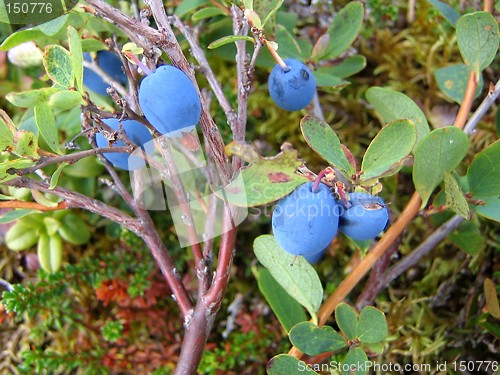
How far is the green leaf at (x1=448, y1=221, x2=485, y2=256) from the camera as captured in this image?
4.07 ft

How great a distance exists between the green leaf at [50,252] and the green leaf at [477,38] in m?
1.15

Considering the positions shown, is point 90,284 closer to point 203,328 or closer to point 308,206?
point 203,328

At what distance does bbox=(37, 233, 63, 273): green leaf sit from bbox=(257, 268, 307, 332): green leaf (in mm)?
649

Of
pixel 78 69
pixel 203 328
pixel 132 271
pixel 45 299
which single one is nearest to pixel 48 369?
pixel 45 299

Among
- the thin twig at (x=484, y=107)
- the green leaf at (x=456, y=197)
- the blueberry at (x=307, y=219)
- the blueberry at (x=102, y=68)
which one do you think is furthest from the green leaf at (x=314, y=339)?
the blueberry at (x=102, y=68)

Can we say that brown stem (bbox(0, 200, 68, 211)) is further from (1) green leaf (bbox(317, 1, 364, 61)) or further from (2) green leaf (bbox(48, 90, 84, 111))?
(1) green leaf (bbox(317, 1, 364, 61))

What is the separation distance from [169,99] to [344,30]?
68 cm

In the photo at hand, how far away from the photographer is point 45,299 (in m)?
1.36

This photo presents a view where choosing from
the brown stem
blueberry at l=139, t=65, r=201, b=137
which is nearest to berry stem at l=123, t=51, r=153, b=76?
blueberry at l=139, t=65, r=201, b=137

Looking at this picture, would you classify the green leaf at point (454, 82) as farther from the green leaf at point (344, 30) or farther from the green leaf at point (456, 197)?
the green leaf at point (456, 197)

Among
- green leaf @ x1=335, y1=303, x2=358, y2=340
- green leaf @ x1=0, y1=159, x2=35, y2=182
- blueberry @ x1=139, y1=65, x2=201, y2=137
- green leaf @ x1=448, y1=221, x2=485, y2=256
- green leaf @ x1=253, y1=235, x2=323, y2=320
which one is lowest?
green leaf @ x1=448, y1=221, x2=485, y2=256

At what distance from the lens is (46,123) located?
92cm

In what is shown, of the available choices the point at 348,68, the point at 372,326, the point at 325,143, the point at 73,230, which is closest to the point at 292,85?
the point at 325,143

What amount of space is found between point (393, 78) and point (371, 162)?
82cm
